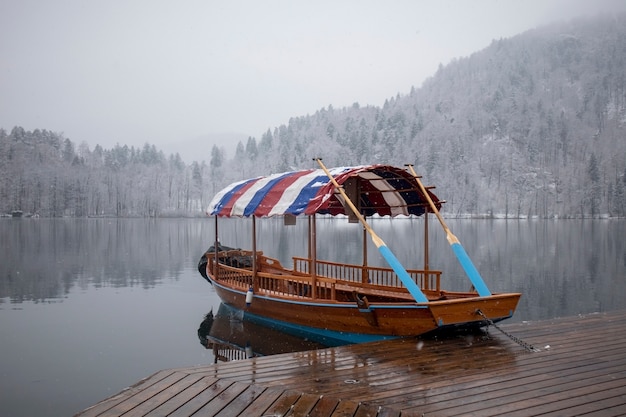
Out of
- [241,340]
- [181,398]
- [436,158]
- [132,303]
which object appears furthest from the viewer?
[436,158]

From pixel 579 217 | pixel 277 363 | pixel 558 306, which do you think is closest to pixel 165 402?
pixel 277 363

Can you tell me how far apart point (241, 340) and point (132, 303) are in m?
8.07

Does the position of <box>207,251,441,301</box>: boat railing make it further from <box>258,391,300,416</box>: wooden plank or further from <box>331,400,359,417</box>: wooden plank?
<box>331,400,359,417</box>: wooden plank

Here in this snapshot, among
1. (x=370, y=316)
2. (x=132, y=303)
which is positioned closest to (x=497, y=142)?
(x=132, y=303)

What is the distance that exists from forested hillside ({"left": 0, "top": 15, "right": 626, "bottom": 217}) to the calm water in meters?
79.3

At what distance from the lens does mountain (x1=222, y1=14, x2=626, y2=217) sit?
12144cm

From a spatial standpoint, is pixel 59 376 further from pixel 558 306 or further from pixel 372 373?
pixel 558 306

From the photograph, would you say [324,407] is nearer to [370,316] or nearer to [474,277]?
[370,316]

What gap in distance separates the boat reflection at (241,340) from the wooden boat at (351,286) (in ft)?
1.01

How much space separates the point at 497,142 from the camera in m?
141

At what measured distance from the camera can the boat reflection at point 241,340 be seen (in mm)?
12969

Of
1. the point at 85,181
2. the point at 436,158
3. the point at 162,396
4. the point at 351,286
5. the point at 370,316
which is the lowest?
the point at 162,396

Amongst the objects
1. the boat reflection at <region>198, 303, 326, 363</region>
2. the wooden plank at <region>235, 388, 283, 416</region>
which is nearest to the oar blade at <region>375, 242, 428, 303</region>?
the boat reflection at <region>198, 303, 326, 363</region>

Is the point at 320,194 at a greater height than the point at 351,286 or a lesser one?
greater
